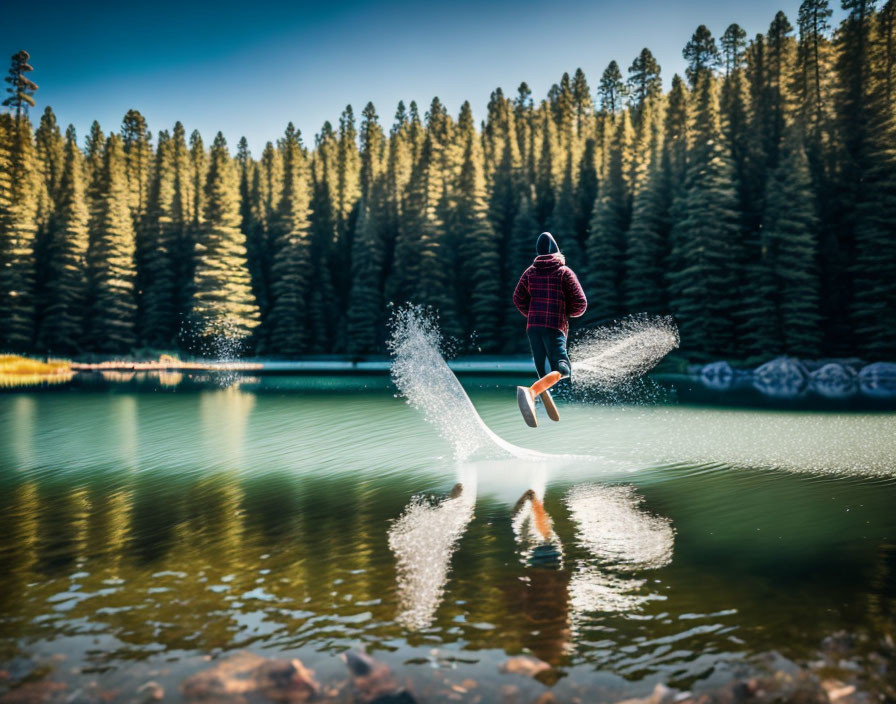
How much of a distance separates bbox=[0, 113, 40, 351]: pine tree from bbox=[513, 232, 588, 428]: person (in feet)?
198

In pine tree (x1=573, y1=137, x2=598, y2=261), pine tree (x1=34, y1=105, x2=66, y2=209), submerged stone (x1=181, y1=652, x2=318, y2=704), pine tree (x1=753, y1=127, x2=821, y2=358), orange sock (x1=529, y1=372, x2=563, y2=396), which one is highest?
pine tree (x1=34, y1=105, x2=66, y2=209)

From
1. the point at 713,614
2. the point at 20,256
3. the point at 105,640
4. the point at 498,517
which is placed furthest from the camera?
the point at 20,256

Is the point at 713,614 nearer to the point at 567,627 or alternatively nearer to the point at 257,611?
the point at 567,627

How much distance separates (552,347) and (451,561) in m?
4.19

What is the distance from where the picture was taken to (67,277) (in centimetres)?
6444

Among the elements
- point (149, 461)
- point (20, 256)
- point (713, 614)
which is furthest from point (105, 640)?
point (20, 256)

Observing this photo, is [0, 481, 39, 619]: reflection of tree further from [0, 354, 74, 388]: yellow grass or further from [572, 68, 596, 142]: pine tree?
[572, 68, 596, 142]: pine tree

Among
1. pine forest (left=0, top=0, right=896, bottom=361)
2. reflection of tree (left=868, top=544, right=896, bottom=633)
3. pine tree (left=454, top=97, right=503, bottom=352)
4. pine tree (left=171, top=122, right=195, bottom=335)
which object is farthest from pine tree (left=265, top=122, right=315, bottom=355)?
reflection of tree (left=868, top=544, right=896, bottom=633)

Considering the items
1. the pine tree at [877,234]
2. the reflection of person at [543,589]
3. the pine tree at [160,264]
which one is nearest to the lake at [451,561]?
the reflection of person at [543,589]

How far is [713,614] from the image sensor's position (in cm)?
677

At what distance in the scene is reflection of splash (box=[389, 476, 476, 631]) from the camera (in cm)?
705

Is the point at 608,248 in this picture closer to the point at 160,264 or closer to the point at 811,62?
the point at 811,62

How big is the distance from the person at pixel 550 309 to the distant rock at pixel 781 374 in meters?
32.1

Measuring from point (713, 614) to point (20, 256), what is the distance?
67730 millimetres
